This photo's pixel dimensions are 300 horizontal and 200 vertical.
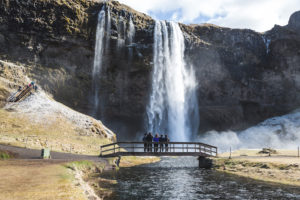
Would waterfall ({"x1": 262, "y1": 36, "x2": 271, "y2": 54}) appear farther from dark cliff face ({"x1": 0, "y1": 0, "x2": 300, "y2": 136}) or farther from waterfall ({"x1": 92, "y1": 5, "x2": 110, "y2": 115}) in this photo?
waterfall ({"x1": 92, "y1": 5, "x2": 110, "y2": 115})

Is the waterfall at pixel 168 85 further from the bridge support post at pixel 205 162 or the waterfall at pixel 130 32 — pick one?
the bridge support post at pixel 205 162

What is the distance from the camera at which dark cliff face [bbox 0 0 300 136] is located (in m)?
44.3

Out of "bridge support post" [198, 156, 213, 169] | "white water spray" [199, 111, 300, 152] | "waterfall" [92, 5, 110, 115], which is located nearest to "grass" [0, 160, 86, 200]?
"bridge support post" [198, 156, 213, 169]

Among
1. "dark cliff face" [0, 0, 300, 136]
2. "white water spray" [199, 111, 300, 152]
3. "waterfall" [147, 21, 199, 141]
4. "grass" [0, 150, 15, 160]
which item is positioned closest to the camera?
"grass" [0, 150, 15, 160]

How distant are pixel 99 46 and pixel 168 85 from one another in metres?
16.3

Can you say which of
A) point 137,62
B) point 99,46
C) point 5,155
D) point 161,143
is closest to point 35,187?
point 5,155

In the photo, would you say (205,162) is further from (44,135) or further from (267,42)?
(267,42)

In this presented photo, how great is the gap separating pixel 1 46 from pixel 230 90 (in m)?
50.4

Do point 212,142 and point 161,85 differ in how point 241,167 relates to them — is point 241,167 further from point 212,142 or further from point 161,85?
point 212,142

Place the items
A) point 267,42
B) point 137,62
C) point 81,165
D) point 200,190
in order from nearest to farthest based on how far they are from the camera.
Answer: point 200,190, point 81,165, point 137,62, point 267,42

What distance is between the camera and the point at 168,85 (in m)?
54.5

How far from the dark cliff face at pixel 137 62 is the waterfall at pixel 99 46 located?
3.11ft

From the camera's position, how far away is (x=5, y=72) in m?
38.2

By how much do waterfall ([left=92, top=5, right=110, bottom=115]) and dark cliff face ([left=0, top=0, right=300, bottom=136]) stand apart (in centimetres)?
95
